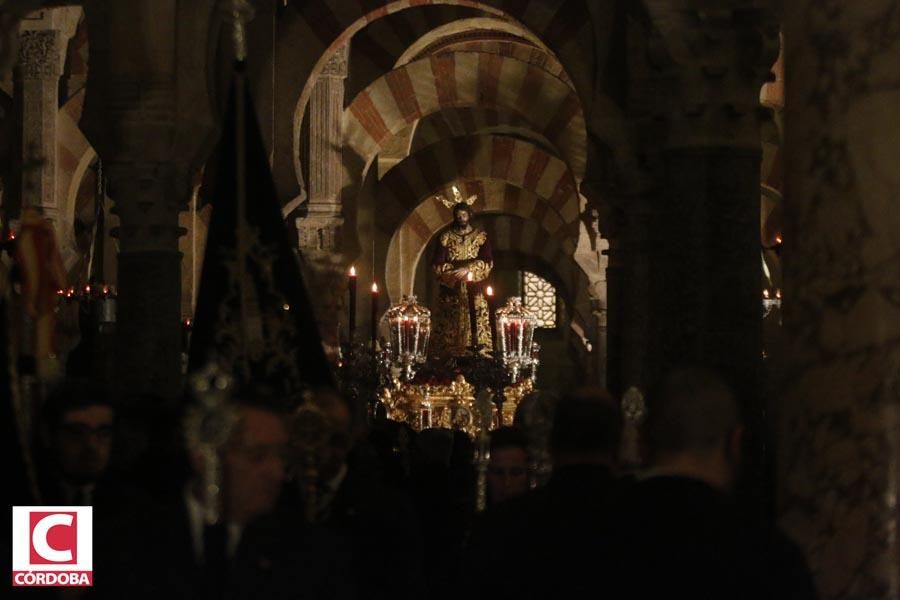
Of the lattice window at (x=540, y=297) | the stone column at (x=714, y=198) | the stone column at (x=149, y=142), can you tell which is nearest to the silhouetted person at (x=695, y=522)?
the stone column at (x=714, y=198)

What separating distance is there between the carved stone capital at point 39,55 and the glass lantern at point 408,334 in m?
3.43

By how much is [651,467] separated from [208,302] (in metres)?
2.39

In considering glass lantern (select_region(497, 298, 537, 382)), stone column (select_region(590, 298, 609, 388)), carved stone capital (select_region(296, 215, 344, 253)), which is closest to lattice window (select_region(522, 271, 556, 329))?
stone column (select_region(590, 298, 609, 388))

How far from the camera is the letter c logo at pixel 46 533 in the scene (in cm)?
357

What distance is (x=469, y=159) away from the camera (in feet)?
70.5

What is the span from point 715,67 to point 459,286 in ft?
39.2

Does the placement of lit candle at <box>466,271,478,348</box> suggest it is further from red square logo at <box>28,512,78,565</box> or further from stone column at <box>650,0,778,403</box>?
red square logo at <box>28,512,78,565</box>

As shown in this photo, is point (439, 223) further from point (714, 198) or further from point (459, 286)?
point (714, 198)

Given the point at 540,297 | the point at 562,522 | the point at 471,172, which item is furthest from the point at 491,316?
the point at 562,522

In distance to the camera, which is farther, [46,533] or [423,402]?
[423,402]

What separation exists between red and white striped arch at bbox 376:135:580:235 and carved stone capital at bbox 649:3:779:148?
1242 cm

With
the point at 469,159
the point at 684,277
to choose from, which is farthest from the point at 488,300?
the point at 684,277

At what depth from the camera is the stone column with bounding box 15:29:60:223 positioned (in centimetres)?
1494

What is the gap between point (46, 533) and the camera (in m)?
3.64
